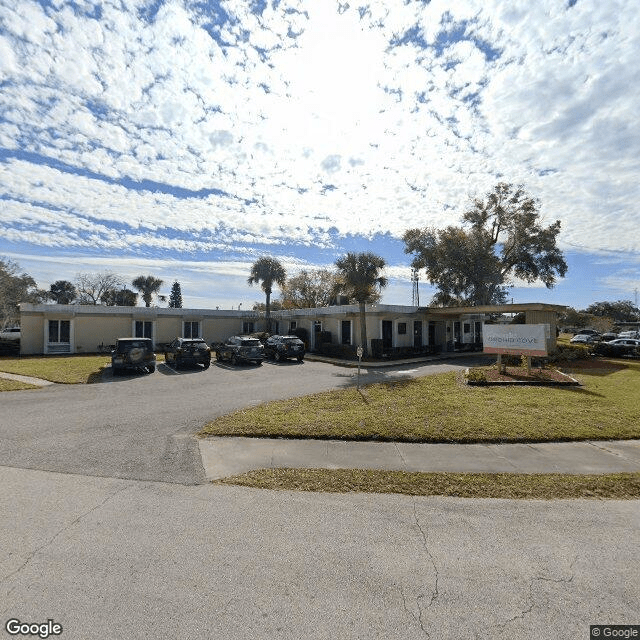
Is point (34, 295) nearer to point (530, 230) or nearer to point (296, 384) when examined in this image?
point (296, 384)

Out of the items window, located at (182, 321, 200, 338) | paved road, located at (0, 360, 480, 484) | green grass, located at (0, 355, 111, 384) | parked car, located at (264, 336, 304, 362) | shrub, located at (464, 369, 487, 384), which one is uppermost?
window, located at (182, 321, 200, 338)

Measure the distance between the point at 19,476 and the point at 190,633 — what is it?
490cm

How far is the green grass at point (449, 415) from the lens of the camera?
831cm

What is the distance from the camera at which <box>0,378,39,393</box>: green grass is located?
14119mm

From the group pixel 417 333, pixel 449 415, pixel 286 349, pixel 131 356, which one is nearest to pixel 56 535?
pixel 449 415

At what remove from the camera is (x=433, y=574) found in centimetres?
362

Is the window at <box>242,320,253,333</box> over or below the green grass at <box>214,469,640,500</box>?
over

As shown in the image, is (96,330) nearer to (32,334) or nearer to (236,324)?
(32,334)

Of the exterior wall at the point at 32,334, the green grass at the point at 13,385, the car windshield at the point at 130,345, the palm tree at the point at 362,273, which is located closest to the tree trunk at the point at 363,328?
the palm tree at the point at 362,273

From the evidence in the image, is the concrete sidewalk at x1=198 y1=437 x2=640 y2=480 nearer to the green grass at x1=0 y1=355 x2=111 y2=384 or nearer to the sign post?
the sign post

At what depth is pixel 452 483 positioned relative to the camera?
5883 mm

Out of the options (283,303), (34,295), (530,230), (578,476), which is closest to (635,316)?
(530,230)

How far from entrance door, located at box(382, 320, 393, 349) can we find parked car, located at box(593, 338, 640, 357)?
1406 centimetres

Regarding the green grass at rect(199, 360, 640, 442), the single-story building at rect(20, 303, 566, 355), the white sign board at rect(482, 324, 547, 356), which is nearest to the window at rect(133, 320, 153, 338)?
A: the single-story building at rect(20, 303, 566, 355)
